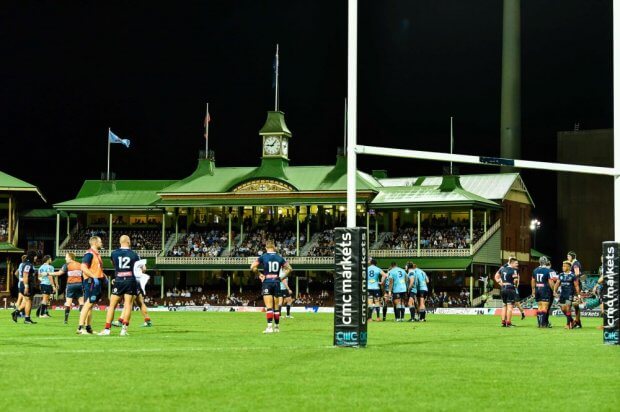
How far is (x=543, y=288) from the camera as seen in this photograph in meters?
30.1

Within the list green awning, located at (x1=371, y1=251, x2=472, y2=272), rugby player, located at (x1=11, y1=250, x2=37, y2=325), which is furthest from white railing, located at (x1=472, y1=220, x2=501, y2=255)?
rugby player, located at (x1=11, y1=250, x2=37, y2=325)

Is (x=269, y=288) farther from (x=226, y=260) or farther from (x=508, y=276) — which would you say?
(x=226, y=260)

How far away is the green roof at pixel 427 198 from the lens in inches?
2653

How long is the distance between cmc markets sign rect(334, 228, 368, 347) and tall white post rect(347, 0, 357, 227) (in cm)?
34

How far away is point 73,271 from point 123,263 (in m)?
9.35

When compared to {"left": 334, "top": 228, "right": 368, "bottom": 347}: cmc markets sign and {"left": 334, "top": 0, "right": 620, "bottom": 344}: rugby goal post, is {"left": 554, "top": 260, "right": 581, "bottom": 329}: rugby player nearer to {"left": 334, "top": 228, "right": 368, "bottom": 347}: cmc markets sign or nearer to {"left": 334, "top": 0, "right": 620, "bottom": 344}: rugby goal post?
{"left": 334, "top": 0, "right": 620, "bottom": 344}: rugby goal post

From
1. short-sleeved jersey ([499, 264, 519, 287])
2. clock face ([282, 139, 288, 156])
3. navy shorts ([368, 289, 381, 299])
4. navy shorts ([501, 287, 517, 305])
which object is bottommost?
navy shorts ([368, 289, 381, 299])

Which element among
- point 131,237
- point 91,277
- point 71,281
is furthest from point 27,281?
point 131,237

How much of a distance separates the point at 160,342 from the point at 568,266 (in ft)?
47.8

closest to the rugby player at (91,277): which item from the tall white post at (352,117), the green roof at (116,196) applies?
the tall white post at (352,117)

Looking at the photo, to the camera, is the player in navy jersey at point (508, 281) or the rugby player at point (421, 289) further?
the rugby player at point (421, 289)

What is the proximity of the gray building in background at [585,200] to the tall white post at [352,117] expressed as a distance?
207 feet

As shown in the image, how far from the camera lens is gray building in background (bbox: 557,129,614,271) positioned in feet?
261

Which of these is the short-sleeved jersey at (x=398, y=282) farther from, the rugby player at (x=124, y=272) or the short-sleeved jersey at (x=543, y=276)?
the rugby player at (x=124, y=272)
